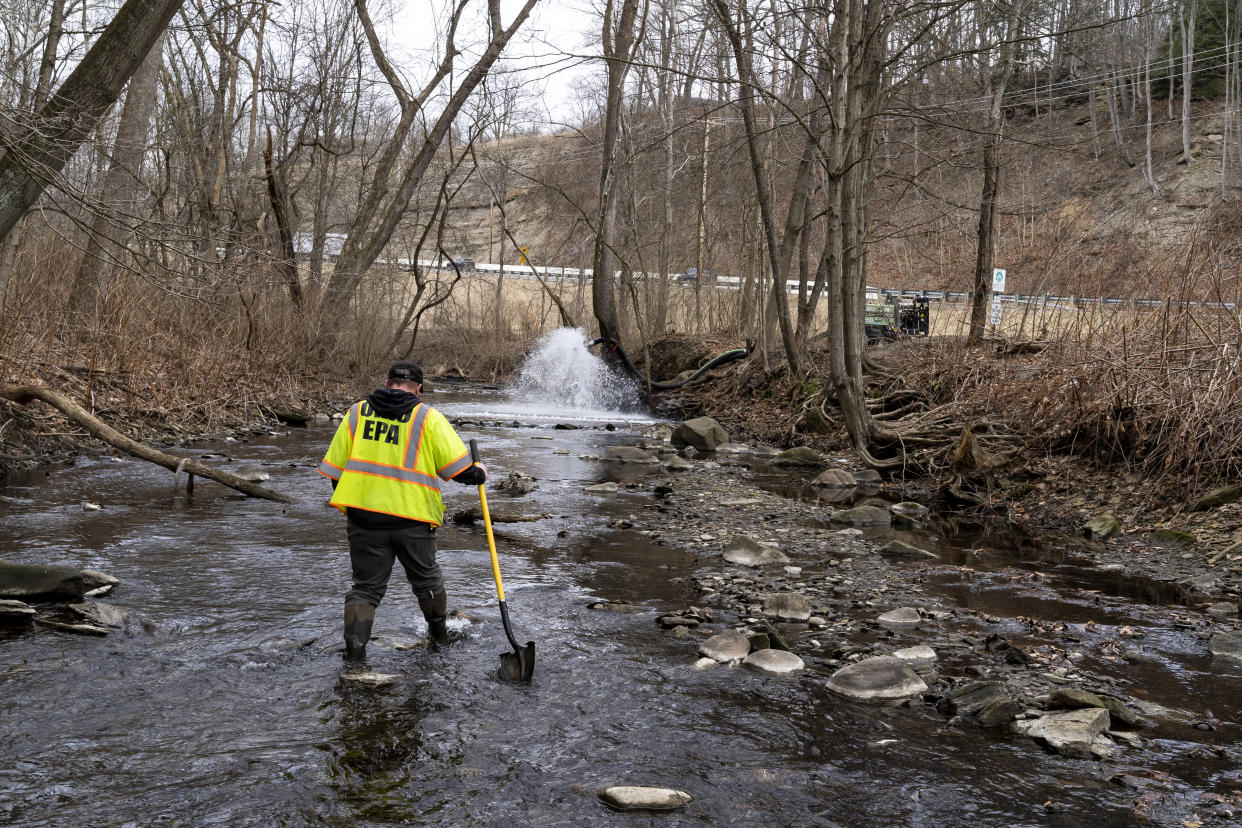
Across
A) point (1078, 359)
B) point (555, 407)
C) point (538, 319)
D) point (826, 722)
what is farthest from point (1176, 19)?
point (826, 722)

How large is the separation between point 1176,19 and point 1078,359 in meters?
43.5

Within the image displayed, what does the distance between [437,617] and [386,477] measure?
944mm

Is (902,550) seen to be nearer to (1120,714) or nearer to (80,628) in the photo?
(1120,714)

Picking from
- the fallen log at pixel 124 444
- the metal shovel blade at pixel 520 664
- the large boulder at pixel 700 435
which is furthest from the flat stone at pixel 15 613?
the large boulder at pixel 700 435

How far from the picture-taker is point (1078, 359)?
10789 millimetres

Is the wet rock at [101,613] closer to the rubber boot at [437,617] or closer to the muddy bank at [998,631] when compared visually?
the rubber boot at [437,617]

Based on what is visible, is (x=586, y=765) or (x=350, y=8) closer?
(x=586, y=765)

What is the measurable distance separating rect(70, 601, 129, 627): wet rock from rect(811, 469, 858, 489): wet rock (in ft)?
27.6

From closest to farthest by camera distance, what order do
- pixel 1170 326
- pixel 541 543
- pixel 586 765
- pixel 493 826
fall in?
1. pixel 493 826
2. pixel 586 765
3. pixel 541 543
4. pixel 1170 326

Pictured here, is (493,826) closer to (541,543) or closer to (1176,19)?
(541,543)

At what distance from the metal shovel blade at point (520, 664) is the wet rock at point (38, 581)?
9.50ft

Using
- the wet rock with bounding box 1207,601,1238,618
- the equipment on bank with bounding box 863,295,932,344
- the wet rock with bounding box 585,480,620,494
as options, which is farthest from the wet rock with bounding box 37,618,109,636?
the equipment on bank with bounding box 863,295,932,344

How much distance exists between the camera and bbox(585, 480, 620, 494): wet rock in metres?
11.6

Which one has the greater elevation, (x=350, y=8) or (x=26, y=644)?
(x=350, y=8)
